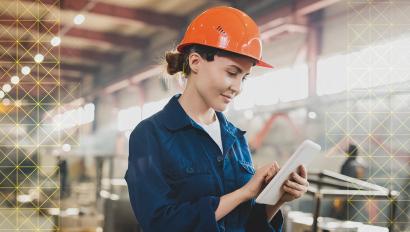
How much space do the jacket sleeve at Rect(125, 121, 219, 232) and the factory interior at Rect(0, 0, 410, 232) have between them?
34cm

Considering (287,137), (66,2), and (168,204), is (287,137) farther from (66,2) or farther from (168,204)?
(168,204)

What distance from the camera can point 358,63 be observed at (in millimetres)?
3805

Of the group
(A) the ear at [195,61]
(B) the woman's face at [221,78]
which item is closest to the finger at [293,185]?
(B) the woman's face at [221,78]

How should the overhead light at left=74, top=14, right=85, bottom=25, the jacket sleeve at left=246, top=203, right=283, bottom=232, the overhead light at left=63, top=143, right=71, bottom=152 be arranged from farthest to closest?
the overhead light at left=74, top=14, right=85, bottom=25 < the overhead light at left=63, top=143, right=71, bottom=152 < the jacket sleeve at left=246, top=203, right=283, bottom=232

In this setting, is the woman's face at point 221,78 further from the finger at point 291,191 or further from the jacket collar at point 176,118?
the finger at point 291,191

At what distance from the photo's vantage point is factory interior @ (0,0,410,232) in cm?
352

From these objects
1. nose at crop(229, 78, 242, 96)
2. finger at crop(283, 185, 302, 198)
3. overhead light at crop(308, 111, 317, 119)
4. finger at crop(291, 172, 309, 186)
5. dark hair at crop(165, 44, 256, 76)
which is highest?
overhead light at crop(308, 111, 317, 119)

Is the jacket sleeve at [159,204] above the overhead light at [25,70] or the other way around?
the other way around

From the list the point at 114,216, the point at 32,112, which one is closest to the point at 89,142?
the point at 114,216

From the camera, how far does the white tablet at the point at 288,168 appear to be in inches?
44.9

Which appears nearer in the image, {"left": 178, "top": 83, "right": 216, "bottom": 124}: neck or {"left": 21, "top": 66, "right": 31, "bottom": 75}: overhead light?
{"left": 178, "top": 83, "right": 216, "bottom": 124}: neck
